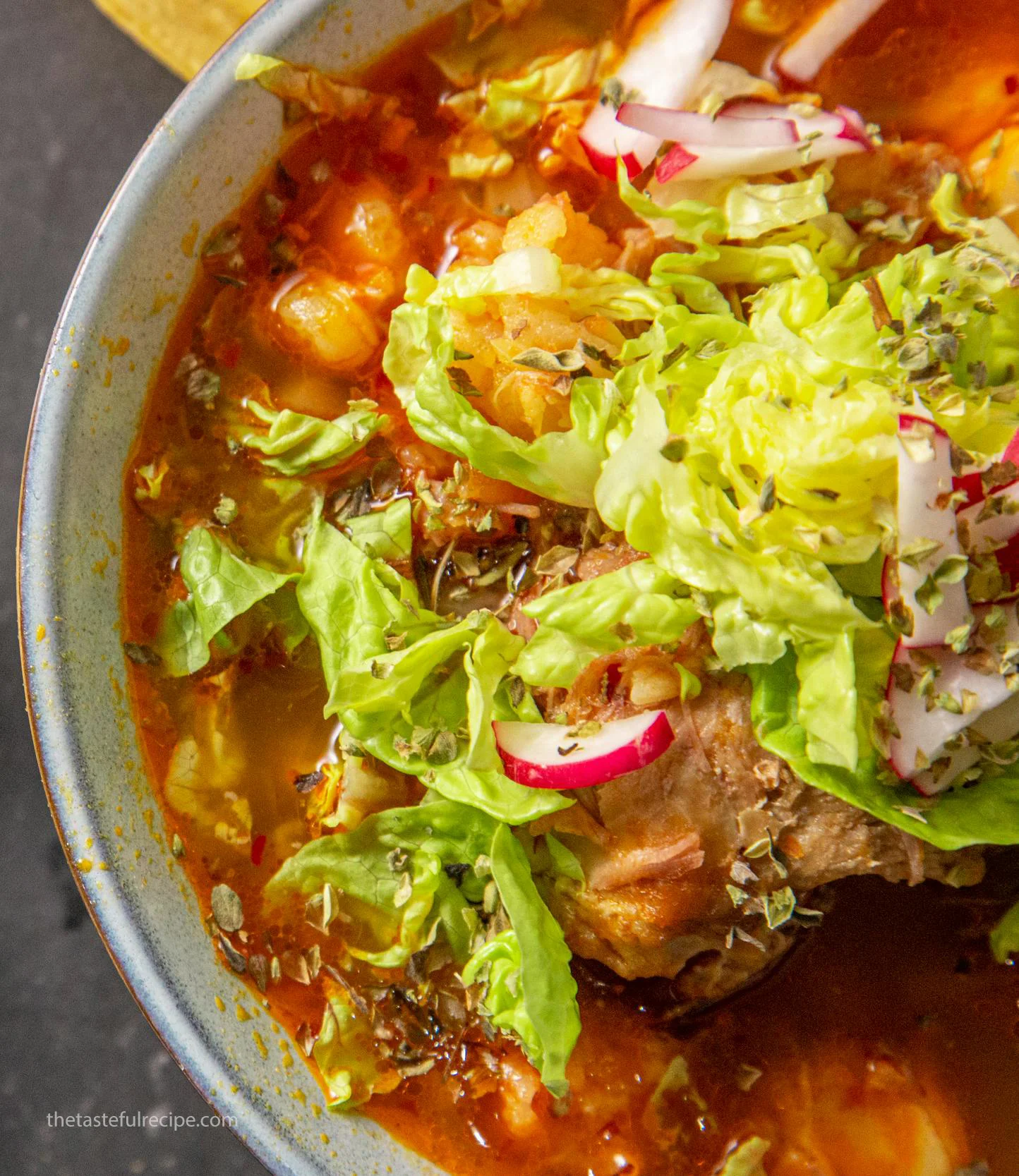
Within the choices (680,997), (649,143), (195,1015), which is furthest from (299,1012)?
(649,143)

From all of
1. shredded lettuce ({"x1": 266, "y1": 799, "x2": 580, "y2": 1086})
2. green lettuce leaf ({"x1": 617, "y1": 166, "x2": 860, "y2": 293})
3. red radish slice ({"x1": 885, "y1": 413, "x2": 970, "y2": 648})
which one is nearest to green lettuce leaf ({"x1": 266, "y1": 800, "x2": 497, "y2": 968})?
shredded lettuce ({"x1": 266, "y1": 799, "x2": 580, "y2": 1086})

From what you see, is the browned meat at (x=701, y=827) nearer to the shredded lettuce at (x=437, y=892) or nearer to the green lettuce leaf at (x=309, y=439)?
the shredded lettuce at (x=437, y=892)

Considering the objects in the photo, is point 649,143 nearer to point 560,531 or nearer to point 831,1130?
point 560,531

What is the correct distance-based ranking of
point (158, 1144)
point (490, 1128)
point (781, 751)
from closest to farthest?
point (781, 751)
point (490, 1128)
point (158, 1144)

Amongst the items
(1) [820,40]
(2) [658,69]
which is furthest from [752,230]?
(1) [820,40]

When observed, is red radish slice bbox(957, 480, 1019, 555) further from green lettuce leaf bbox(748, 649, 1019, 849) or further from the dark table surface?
the dark table surface

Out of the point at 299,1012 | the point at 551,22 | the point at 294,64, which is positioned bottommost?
the point at 299,1012

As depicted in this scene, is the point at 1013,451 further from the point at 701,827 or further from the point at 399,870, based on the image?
the point at 399,870

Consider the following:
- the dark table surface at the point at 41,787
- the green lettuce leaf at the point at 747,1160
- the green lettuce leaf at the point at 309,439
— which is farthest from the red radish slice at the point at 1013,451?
the dark table surface at the point at 41,787
